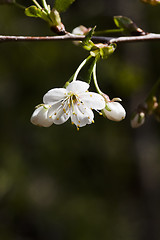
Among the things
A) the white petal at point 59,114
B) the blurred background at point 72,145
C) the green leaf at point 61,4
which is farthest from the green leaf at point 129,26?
the blurred background at point 72,145

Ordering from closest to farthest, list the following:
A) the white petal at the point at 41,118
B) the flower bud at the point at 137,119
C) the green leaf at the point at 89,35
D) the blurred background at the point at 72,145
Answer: the green leaf at the point at 89,35, the white petal at the point at 41,118, the flower bud at the point at 137,119, the blurred background at the point at 72,145

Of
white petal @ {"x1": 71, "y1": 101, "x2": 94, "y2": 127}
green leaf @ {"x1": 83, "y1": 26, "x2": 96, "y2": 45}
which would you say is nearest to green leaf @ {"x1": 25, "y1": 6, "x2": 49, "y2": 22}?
green leaf @ {"x1": 83, "y1": 26, "x2": 96, "y2": 45}

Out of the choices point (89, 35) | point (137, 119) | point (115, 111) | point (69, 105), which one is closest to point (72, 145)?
point (137, 119)

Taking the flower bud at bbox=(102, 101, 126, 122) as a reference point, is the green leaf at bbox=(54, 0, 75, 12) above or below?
above

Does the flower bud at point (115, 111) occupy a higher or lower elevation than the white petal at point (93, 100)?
lower

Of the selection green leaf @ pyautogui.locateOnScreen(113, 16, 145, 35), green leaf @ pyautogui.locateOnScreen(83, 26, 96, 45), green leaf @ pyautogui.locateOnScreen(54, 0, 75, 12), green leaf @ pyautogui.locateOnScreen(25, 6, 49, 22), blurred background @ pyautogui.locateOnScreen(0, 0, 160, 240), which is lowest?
blurred background @ pyautogui.locateOnScreen(0, 0, 160, 240)

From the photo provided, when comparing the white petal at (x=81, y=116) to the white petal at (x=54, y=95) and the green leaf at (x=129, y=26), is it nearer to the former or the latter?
the white petal at (x=54, y=95)

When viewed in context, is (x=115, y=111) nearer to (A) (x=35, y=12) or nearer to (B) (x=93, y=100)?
(B) (x=93, y=100)

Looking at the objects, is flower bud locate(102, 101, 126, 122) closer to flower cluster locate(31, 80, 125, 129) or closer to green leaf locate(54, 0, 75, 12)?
flower cluster locate(31, 80, 125, 129)
